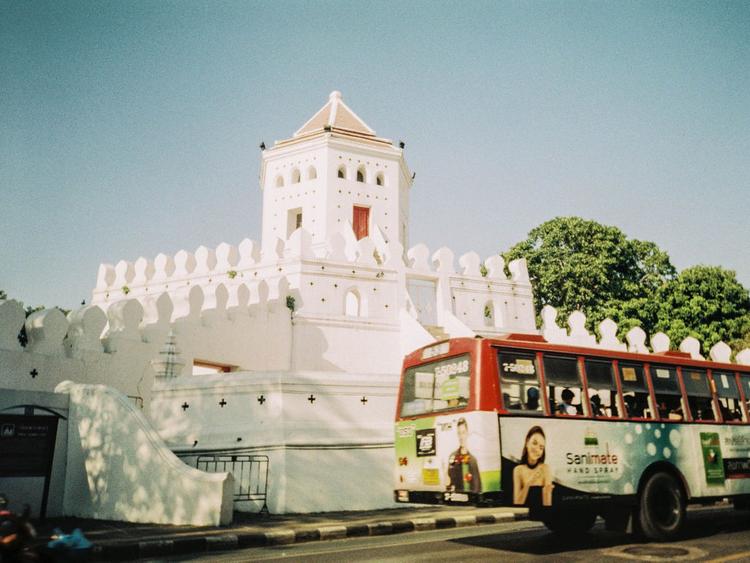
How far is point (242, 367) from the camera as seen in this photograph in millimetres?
18312

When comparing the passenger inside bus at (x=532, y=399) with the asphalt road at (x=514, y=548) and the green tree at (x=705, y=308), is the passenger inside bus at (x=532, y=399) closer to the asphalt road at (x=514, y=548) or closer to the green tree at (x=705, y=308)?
the asphalt road at (x=514, y=548)

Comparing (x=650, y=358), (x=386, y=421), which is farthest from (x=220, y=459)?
(x=650, y=358)

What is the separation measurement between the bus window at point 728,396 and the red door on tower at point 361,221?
801 inches

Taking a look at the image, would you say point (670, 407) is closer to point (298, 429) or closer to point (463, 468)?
point (463, 468)

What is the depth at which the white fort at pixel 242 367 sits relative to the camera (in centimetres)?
1039

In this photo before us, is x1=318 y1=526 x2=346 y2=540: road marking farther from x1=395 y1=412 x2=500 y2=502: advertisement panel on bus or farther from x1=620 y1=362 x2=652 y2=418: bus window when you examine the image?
x1=620 y1=362 x2=652 y2=418: bus window

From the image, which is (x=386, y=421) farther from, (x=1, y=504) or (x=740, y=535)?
(x=1, y=504)

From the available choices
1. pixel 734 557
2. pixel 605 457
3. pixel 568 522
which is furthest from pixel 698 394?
pixel 734 557

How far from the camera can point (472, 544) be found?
816cm

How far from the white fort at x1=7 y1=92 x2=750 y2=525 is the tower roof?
236 inches

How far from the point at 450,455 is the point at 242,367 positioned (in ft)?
38.4

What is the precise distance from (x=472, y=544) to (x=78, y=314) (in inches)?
378

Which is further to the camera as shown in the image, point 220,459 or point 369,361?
point 369,361

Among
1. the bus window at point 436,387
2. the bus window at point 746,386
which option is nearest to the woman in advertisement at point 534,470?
the bus window at point 436,387
